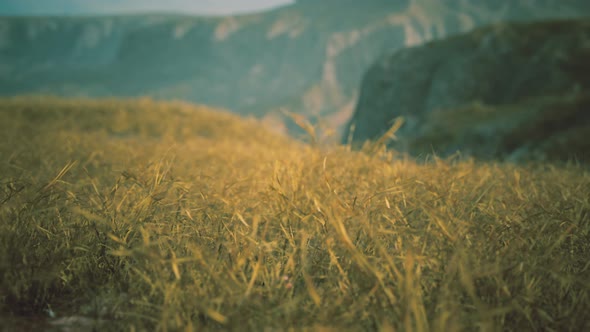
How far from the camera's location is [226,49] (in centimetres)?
17600

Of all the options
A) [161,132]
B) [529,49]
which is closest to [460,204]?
[161,132]

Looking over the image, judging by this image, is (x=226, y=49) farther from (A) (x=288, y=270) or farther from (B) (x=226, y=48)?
(A) (x=288, y=270)

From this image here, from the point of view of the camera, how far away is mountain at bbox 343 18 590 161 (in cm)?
794

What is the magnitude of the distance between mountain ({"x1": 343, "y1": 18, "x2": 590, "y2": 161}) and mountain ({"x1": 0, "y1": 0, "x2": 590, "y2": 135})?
97624mm

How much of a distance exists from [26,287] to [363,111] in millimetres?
36209

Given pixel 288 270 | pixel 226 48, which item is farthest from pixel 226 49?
pixel 288 270

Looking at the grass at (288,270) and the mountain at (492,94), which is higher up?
the grass at (288,270)

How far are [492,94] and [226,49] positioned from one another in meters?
174

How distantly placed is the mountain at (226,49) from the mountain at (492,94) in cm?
9762

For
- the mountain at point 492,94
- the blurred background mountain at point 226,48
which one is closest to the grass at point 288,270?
the mountain at point 492,94

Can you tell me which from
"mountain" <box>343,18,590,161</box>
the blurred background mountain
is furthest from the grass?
the blurred background mountain

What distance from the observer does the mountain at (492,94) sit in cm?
794

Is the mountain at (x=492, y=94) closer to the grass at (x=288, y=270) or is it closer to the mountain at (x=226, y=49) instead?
the grass at (x=288, y=270)

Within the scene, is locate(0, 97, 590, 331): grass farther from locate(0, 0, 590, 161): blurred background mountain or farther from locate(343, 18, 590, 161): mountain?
locate(0, 0, 590, 161): blurred background mountain
